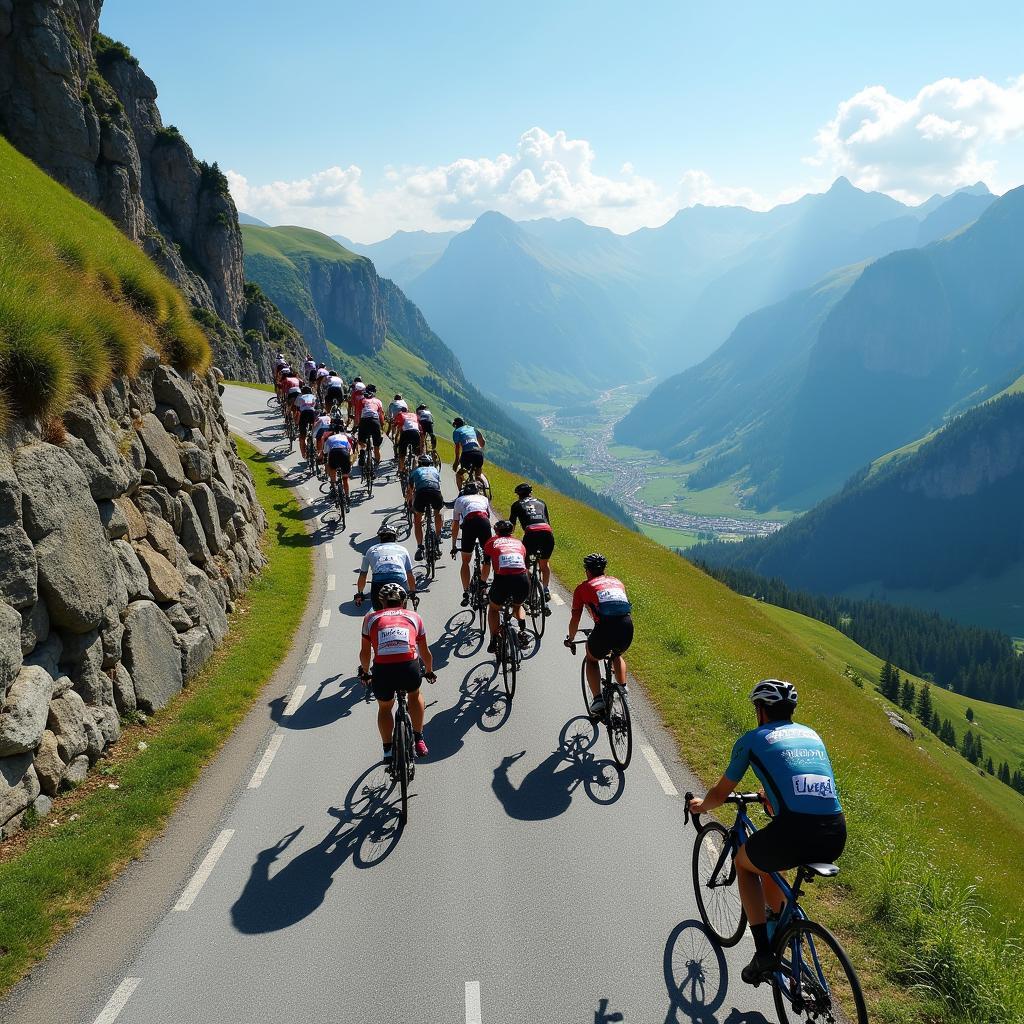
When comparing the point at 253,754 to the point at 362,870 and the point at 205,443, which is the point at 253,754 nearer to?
the point at 362,870

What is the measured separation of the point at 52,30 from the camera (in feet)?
141

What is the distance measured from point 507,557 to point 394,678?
4.17 meters

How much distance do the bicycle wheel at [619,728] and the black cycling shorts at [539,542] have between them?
476 cm

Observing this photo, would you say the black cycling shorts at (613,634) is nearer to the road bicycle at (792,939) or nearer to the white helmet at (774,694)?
the road bicycle at (792,939)

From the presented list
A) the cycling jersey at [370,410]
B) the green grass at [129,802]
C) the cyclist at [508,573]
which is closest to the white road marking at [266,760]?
the green grass at [129,802]

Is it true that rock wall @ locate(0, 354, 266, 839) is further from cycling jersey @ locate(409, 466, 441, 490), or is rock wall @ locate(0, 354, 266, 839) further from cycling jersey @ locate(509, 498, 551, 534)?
cycling jersey @ locate(509, 498, 551, 534)

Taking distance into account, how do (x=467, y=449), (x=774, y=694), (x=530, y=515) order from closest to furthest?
(x=774, y=694) → (x=530, y=515) → (x=467, y=449)

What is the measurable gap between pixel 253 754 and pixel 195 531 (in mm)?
6639

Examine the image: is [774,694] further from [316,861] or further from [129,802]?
[129,802]

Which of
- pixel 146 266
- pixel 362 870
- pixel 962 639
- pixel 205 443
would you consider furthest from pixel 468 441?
pixel 962 639

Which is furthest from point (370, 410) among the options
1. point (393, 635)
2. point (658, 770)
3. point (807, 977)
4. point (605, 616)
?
point (807, 977)

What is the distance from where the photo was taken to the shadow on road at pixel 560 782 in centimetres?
977

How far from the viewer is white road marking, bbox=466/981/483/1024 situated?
6.40 metres

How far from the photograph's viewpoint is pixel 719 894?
7.66 m
